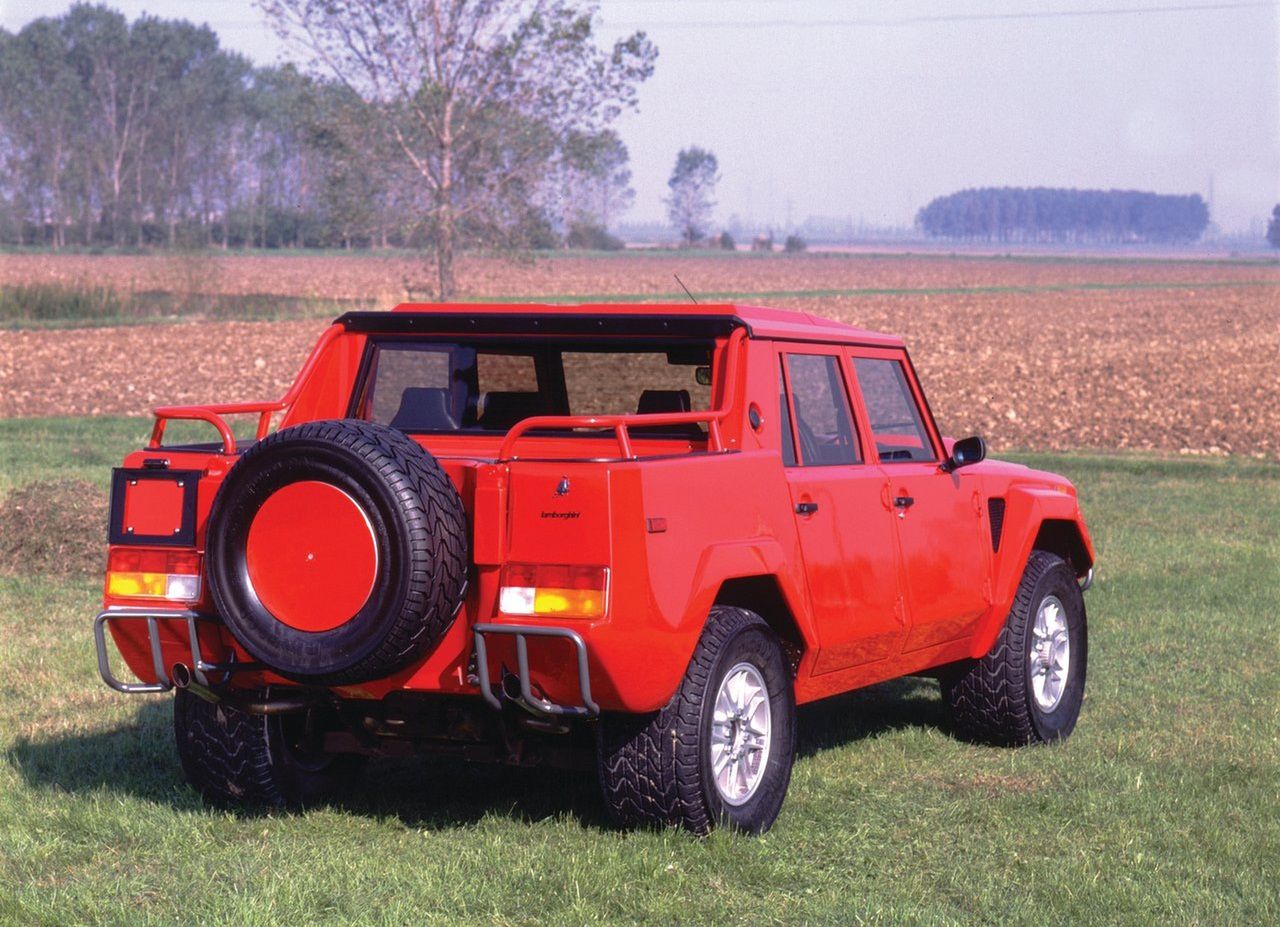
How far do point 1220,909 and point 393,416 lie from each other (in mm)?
3552

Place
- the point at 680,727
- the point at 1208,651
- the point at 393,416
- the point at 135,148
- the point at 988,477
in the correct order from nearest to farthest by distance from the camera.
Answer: the point at 680,727
the point at 393,416
the point at 988,477
the point at 1208,651
the point at 135,148

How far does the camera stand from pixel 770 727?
20.3 ft

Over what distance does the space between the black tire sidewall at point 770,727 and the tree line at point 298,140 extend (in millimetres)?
21245

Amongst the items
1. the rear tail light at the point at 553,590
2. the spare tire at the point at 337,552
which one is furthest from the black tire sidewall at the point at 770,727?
the spare tire at the point at 337,552

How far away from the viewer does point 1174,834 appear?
6.21 m

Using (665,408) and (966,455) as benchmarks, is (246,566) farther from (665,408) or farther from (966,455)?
(966,455)

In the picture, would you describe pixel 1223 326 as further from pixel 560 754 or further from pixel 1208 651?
pixel 560 754

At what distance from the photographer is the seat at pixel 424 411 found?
267 inches

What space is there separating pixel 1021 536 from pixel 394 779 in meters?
3.02

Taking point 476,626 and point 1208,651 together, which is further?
point 1208,651

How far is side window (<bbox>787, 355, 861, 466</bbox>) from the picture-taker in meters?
6.69

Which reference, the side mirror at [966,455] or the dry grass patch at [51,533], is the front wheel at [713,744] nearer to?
the side mirror at [966,455]

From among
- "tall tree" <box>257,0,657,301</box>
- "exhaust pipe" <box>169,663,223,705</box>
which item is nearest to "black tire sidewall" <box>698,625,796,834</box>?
"exhaust pipe" <box>169,663,223,705</box>

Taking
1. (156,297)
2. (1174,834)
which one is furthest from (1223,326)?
(1174,834)
